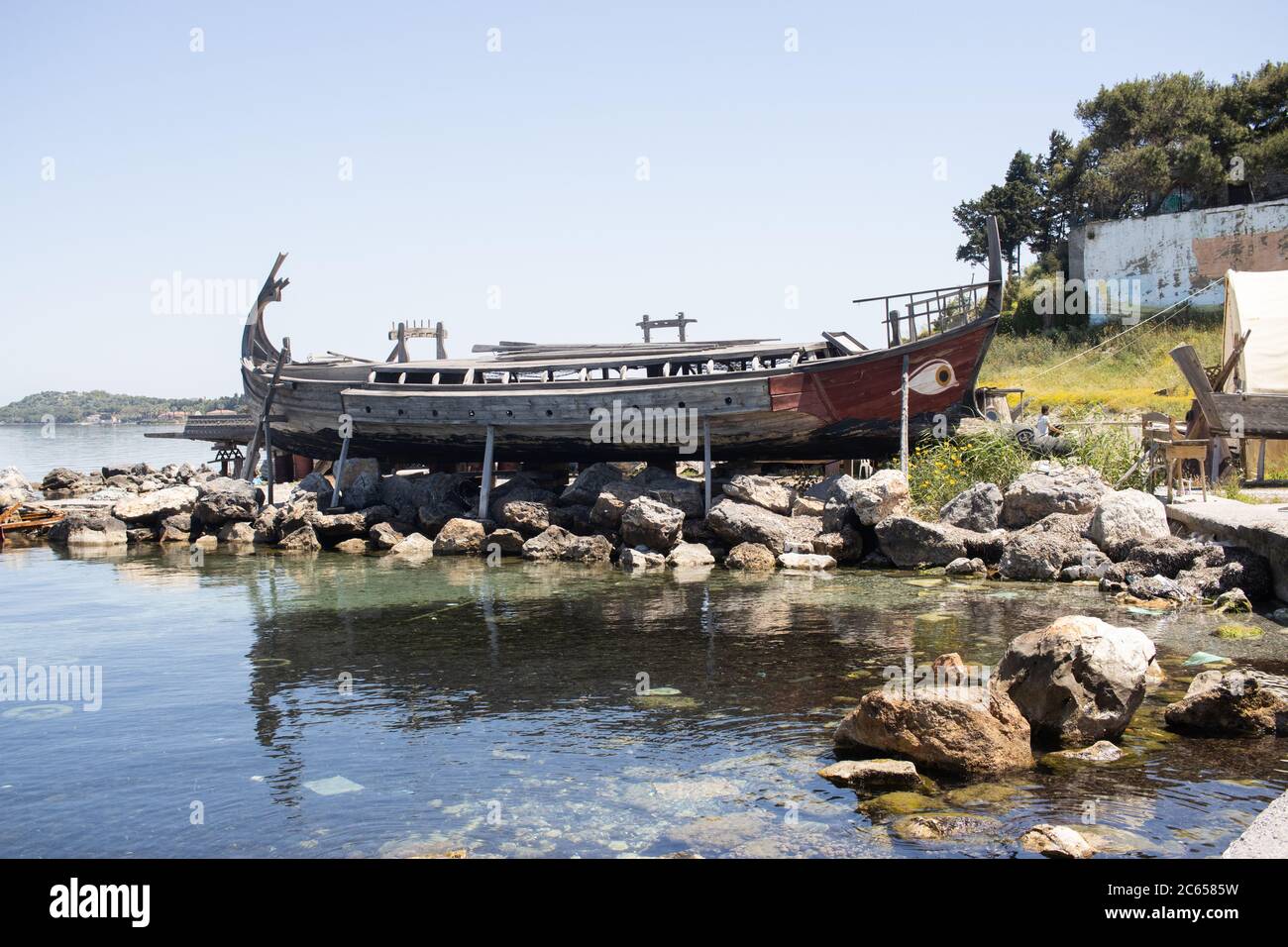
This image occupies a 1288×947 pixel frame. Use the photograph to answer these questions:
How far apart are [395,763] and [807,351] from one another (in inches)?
651

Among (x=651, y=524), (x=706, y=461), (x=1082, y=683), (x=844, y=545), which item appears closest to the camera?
(x=1082, y=683)

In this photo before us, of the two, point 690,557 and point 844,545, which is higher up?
point 844,545

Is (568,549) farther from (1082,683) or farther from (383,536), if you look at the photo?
(1082,683)

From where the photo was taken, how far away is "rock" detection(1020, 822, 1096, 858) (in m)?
6.23

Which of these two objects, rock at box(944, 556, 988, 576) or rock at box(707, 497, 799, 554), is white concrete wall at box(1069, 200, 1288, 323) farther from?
rock at box(944, 556, 988, 576)

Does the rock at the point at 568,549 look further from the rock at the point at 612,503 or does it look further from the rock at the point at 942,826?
the rock at the point at 942,826

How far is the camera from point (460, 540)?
22.5m

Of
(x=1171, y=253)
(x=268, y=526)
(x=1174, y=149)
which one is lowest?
(x=268, y=526)

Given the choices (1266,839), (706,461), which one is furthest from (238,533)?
(1266,839)

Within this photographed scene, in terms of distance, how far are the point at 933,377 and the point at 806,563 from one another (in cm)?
591

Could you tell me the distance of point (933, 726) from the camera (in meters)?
7.84

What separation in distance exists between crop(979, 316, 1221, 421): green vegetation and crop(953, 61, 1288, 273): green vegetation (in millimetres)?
6429

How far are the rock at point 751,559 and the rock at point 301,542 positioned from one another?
10.1m
